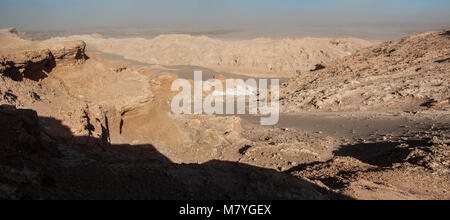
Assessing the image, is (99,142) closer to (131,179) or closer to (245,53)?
(131,179)

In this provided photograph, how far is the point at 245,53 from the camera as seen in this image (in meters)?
33.6

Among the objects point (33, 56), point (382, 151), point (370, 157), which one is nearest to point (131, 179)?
point (33, 56)

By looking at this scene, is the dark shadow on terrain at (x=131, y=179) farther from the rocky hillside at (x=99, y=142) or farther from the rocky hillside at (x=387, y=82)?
the rocky hillside at (x=387, y=82)

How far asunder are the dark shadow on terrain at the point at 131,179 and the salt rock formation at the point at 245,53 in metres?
26.6

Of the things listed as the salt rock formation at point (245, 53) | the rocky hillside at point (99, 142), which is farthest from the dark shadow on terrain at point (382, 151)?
the salt rock formation at point (245, 53)

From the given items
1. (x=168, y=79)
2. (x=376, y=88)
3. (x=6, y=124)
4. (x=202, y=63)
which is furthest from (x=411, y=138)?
(x=202, y=63)

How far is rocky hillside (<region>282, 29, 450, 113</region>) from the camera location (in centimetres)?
1158

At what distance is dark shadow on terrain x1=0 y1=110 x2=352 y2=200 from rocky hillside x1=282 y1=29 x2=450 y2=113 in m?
9.20

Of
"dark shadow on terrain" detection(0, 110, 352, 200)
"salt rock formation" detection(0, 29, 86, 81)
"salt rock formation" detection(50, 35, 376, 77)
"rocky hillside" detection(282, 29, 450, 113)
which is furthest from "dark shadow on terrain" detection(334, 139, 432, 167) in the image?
"salt rock formation" detection(50, 35, 376, 77)

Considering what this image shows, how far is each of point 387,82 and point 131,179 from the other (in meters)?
12.8

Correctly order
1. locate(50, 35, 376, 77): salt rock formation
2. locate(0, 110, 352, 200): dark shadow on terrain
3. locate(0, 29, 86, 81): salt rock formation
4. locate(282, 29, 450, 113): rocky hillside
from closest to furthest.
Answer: locate(0, 110, 352, 200): dark shadow on terrain, locate(0, 29, 86, 81): salt rock formation, locate(282, 29, 450, 113): rocky hillside, locate(50, 35, 376, 77): salt rock formation

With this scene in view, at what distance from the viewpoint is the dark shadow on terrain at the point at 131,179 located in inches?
116

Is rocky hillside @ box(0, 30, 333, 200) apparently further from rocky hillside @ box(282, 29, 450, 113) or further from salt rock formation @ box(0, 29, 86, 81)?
rocky hillside @ box(282, 29, 450, 113)
